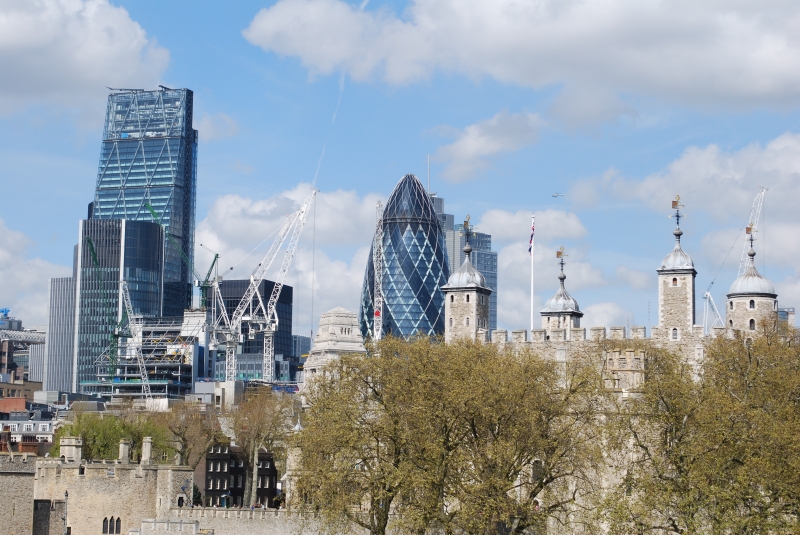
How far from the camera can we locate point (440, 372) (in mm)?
68812

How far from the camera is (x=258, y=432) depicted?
340 feet

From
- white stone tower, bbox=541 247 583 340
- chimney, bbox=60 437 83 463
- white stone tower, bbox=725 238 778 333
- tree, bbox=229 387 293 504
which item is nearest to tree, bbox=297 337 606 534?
chimney, bbox=60 437 83 463

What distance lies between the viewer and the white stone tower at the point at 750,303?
102125 mm

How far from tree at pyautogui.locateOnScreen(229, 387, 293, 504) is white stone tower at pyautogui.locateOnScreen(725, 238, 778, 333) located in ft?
110

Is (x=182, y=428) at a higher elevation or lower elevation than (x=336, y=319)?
lower

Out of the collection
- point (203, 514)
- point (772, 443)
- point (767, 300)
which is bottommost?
point (203, 514)

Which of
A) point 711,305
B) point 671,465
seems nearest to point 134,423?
point 671,465

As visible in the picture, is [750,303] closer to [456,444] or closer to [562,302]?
[562,302]

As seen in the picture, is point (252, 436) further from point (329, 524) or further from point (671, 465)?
point (671, 465)

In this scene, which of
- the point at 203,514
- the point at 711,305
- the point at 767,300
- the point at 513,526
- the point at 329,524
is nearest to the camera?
the point at 513,526

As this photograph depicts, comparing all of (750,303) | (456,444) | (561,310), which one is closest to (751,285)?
(750,303)

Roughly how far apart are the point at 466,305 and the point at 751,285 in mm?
22449

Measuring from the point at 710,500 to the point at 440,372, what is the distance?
67.1 feet

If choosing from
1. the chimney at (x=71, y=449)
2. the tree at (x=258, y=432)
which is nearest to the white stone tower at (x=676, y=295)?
the tree at (x=258, y=432)
